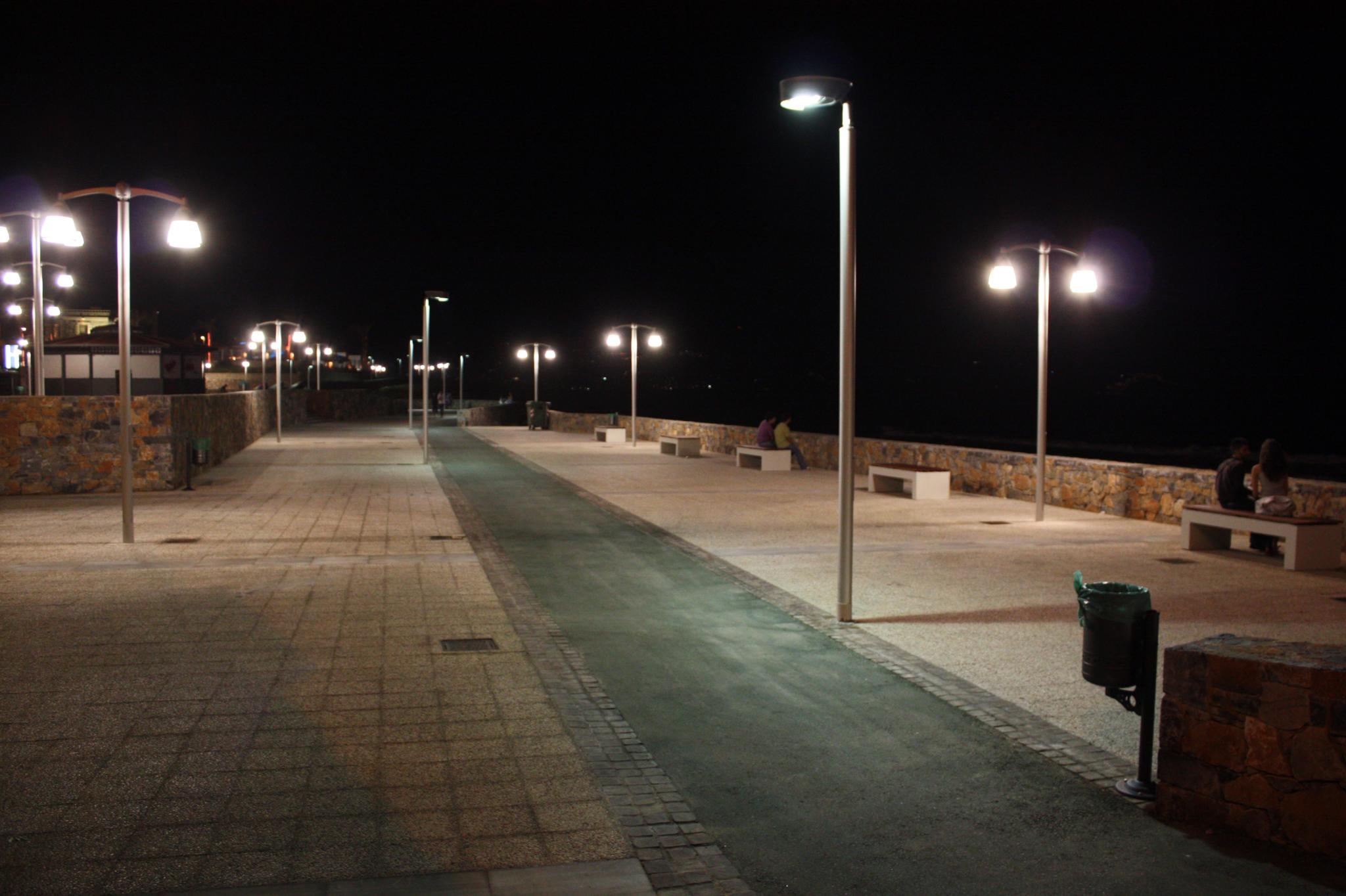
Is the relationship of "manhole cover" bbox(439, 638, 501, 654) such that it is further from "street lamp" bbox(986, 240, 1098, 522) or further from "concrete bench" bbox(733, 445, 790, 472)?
"concrete bench" bbox(733, 445, 790, 472)

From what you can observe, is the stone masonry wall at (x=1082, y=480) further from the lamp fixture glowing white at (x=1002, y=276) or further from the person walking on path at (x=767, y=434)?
the lamp fixture glowing white at (x=1002, y=276)

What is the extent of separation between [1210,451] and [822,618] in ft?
188

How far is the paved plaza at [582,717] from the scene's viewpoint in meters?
4.45

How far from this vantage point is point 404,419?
61969 millimetres

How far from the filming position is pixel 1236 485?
43.9 ft

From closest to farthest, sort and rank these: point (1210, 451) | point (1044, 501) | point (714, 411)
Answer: point (1044, 501)
point (1210, 451)
point (714, 411)

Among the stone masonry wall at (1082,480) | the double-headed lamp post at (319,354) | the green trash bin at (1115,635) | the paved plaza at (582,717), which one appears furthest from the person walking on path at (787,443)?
the double-headed lamp post at (319,354)

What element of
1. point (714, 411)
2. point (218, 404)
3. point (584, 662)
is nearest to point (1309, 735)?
point (584, 662)

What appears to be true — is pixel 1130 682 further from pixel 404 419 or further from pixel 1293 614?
pixel 404 419

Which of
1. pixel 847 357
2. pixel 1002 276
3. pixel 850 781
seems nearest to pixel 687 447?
pixel 1002 276

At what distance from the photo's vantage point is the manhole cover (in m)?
8.05

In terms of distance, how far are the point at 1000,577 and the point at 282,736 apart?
772 cm

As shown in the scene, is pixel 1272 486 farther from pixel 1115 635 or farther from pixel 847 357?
pixel 1115 635

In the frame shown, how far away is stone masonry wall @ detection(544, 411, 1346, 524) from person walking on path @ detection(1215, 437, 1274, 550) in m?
0.64
